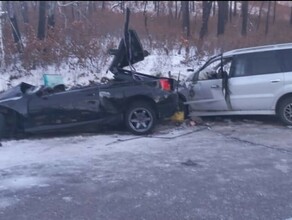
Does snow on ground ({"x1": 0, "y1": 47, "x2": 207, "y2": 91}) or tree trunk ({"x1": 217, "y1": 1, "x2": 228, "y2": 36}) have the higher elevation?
tree trunk ({"x1": 217, "y1": 1, "x2": 228, "y2": 36})

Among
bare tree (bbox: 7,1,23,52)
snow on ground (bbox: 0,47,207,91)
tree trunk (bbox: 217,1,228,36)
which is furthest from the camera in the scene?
tree trunk (bbox: 217,1,228,36)

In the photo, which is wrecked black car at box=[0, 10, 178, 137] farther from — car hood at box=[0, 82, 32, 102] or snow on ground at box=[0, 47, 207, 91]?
snow on ground at box=[0, 47, 207, 91]

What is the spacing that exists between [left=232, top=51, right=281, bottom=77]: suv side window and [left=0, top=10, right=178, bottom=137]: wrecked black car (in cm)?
153

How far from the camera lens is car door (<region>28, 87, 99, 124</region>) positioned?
10.1 m

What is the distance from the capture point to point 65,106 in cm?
1020

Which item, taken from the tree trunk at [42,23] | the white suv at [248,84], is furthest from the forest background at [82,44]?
the white suv at [248,84]

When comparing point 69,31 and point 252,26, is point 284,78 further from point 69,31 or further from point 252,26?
point 252,26

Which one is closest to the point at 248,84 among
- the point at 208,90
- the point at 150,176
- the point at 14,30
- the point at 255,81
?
the point at 255,81

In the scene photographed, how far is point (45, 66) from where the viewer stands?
1556 cm

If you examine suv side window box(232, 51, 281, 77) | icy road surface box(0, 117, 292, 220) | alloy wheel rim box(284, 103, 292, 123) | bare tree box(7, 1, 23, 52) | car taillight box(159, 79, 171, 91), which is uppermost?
bare tree box(7, 1, 23, 52)

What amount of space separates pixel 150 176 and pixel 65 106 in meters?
3.35

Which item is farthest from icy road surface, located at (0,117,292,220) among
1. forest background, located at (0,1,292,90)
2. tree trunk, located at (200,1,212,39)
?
tree trunk, located at (200,1,212,39)

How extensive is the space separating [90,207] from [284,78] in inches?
243

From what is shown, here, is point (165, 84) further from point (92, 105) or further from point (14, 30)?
point (14, 30)
